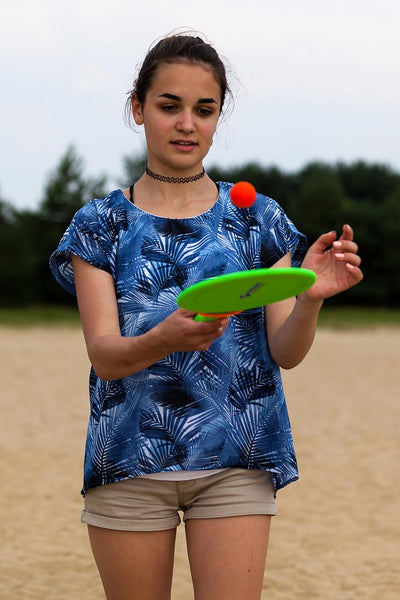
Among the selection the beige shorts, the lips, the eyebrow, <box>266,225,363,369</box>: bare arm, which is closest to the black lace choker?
the lips

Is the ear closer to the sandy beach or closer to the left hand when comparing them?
the left hand

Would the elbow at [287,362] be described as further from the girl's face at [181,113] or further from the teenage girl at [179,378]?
the girl's face at [181,113]

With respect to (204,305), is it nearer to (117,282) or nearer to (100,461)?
(117,282)

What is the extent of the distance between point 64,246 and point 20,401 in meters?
11.2

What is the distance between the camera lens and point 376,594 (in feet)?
17.6

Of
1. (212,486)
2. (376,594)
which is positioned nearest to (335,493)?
(376,594)

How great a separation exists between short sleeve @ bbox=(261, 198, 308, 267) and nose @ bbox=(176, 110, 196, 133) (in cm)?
38

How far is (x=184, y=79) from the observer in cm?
256

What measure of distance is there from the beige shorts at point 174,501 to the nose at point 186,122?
1.03 meters

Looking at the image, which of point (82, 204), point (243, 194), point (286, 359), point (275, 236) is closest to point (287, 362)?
point (286, 359)

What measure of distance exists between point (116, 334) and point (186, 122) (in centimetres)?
66

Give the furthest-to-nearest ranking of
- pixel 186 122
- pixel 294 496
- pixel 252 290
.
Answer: pixel 294 496, pixel 186 122, pixel 252 290

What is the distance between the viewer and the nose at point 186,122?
99.8 inches

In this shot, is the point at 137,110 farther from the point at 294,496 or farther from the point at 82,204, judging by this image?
the point at 82,204
